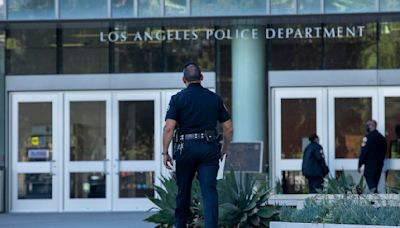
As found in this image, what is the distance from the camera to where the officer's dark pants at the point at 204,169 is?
8055 mm

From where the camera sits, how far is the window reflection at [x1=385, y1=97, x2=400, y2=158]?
17078mm

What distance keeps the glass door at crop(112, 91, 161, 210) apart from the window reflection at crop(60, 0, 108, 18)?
2.33m

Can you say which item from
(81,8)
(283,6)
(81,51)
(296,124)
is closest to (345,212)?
(283,6)

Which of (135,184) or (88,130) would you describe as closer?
(135,184)

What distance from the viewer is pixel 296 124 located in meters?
17.3

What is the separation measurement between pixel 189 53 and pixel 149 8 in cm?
222

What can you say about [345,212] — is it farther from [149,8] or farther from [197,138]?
[149,8]

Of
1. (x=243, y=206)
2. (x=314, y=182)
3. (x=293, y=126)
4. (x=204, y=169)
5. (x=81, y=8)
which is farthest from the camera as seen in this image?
(x=293, y=126)

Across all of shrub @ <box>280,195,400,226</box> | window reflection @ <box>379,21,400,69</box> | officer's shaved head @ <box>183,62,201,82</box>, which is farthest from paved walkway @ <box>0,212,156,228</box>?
window reflection @ <box>379,21,400,69</box>

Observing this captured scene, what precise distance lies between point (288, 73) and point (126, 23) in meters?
3.52

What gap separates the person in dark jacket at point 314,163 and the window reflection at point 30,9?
548 centimetres

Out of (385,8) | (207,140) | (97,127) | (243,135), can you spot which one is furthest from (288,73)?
(207,140)

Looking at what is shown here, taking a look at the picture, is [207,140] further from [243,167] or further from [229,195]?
[243,167]

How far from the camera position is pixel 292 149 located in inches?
682
